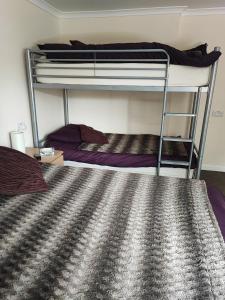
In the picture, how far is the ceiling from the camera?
2803 millimetres

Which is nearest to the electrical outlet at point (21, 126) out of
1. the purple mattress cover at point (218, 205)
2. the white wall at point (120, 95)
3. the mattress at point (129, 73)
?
the mattress at point (129, 73)

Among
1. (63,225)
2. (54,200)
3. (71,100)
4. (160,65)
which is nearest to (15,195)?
(54,200)

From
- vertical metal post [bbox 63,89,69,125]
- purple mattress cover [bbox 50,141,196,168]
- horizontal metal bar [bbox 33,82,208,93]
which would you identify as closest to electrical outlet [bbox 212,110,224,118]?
purple mattress cover [bbox 50,141,196,168]

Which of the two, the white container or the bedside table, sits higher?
the white container

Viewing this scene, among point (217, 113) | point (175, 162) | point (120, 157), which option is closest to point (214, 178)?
point (217, 113)

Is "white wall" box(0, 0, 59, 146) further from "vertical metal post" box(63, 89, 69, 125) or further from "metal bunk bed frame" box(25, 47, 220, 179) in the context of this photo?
"vertical metal post" box(63, 89, 69, 125)

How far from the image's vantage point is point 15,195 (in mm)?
1670

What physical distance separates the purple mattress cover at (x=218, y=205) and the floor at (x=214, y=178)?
5.00 ft

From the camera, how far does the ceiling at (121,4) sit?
2803 mm

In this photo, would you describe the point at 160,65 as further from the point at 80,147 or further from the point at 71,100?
the point at 71,100

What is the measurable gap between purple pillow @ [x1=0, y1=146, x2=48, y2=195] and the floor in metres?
2.39

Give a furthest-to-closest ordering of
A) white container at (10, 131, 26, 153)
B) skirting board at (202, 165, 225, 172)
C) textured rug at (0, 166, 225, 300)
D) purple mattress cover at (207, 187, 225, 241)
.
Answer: skirting board at (202, 165, 225, 172)
white container at (10, 131, 26, 153)
purple mattress cover at (207, 187, 225, 241)
textured rug at (0, 166, 225, 300)

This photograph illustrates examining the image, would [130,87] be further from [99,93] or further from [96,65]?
[99,93]

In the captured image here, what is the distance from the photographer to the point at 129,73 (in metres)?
2.38
